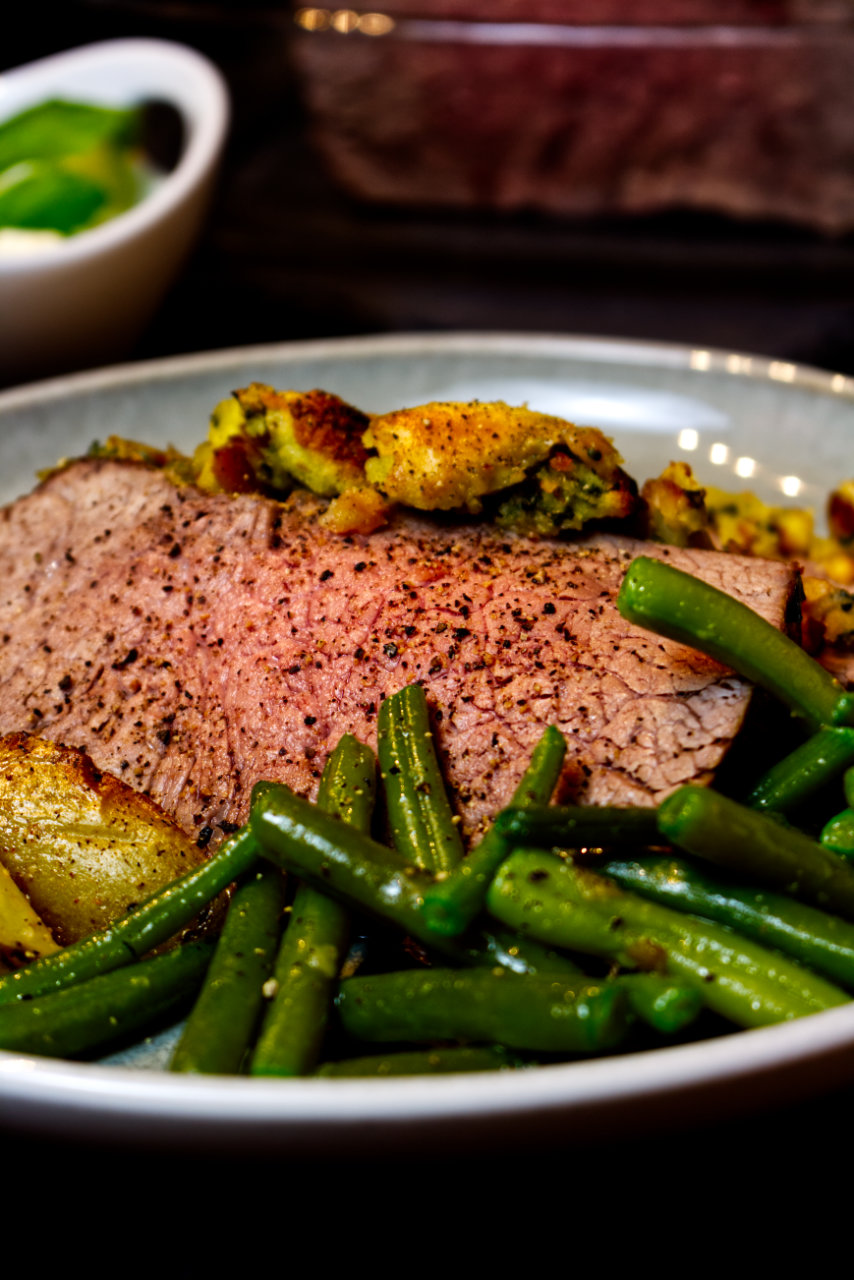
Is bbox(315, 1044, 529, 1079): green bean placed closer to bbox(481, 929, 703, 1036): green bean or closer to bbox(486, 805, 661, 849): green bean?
bbox(481, 929, 703, 1036): green bean

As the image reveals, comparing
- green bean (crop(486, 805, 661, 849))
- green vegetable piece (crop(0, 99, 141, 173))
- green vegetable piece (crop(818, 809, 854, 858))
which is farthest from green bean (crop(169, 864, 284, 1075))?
green vegetable piece (crop(0, 99, 141, 173))

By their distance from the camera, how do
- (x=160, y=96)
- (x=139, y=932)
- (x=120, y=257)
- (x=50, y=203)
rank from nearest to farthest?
(x=139, y=932), (x=120, y=257), (x=50, y=203), (x=160, y=96)

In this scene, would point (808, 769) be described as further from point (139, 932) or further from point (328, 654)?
point (139, 932)

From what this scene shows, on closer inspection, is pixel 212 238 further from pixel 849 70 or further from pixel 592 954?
pixel 592 954

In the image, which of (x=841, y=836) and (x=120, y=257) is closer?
(x=841, y=836)

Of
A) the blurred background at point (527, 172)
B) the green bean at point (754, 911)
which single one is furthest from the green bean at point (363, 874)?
the blurred background at point (527, 172)

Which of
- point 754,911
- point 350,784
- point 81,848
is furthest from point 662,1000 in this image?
point 81,848
